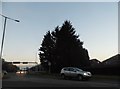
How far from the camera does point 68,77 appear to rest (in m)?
37.1

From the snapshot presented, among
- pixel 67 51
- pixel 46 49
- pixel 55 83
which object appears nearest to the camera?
pixel 55 83

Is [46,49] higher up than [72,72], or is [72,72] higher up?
[46,49]

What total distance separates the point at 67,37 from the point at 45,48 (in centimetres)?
1466

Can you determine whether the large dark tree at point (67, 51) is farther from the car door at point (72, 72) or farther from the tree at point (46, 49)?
the car door at point (72, 72)

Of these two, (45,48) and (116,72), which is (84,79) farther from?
(45,48)

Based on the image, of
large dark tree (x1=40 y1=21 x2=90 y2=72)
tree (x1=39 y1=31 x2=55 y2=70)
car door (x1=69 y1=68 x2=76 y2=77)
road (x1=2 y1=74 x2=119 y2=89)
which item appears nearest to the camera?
road (x1=2 y1=74 x2=119 y2=89)

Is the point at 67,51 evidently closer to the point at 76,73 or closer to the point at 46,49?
the point at 46,49

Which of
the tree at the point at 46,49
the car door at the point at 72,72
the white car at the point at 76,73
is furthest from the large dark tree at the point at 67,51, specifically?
the car door at the point at 72,72

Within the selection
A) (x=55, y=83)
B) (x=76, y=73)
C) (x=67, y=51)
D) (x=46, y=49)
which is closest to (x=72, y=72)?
(x=76, y=73)

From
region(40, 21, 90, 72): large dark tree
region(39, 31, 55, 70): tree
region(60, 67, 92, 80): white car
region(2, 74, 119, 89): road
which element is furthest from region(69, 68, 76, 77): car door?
region(39, 31, 55, 70): tree

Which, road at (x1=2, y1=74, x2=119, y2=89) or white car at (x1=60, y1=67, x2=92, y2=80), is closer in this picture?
road at (x1=2, y1=74, x2=119, y2=89)

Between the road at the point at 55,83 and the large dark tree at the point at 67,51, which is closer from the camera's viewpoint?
the road at the point at 55,83

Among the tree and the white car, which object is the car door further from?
the tree

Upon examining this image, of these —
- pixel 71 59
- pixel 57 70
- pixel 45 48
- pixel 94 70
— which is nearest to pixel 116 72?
pixel 94 70
